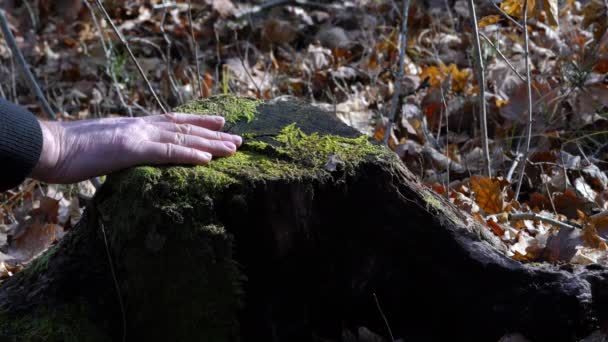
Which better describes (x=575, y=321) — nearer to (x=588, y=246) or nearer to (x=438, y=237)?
(x=438, y=237)

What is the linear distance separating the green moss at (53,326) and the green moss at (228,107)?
852mm

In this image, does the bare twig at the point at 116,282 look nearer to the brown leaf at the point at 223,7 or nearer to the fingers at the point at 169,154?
the fingers at the point at 169,154

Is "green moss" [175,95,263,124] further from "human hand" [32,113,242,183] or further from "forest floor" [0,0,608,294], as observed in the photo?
"forest floor" [0,0,608,294]

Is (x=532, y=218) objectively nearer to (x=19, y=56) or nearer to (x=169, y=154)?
(x=169, y=154)

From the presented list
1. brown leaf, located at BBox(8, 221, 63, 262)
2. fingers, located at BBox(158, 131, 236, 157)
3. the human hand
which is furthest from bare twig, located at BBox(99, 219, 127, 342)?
brown leaf, located at BBox(8, 221, 63, 262)

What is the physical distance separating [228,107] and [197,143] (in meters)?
0.46

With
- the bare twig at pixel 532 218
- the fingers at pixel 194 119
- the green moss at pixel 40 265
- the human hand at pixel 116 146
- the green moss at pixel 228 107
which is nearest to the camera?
the human hand at pixel 116 146

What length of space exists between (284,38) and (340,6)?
836mm

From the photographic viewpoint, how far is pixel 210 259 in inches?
77.0

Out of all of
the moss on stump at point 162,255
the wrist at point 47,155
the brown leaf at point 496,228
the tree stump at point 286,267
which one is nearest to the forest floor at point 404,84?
the brown leaf at point 496,228

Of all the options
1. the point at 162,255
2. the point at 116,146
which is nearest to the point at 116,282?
the point at 162,255

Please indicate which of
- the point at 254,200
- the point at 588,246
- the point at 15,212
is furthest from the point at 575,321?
the point at 15,212

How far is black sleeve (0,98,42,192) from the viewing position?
1.98 metres

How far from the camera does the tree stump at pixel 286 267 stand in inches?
77.3
